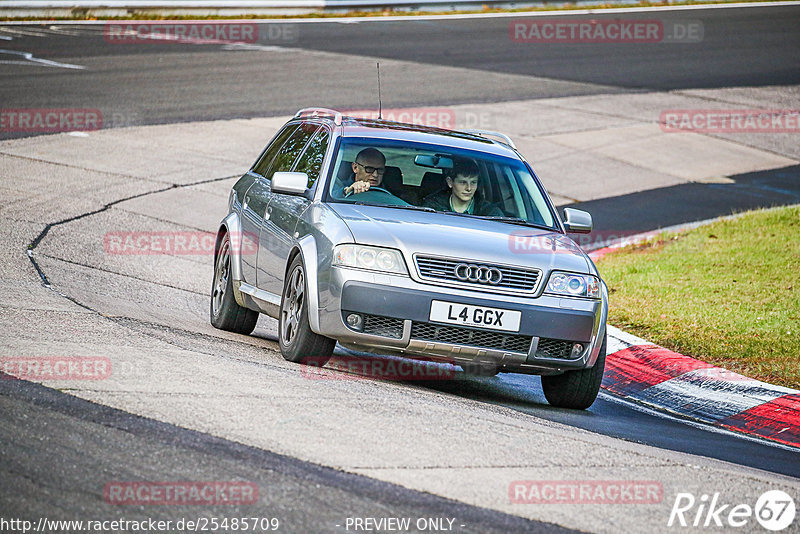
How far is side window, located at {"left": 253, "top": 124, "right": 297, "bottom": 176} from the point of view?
9.56m

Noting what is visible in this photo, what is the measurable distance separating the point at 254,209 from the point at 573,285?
280cm

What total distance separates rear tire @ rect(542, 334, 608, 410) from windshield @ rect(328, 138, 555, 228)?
112cm

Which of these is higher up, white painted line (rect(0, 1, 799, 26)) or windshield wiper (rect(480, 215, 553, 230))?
white painted line (rect(0, 1, 799, 26))

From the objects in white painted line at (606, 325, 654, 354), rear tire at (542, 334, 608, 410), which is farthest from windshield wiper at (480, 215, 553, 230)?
white painted line at (606, 325, 654, 354)

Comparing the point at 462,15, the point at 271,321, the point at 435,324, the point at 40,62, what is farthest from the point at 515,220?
the point at 462,15

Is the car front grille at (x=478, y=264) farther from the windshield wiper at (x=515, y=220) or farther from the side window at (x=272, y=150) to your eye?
the side window at (x=272, y=150)

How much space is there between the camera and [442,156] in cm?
850

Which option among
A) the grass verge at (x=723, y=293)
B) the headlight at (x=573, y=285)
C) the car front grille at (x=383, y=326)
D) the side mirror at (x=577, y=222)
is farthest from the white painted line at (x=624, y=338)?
the car front grille at (x=383, y=326)

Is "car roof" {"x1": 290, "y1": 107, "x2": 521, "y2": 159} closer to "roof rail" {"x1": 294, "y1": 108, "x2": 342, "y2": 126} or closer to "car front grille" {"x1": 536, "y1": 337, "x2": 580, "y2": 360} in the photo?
"roof rail" {"x1": 294, "y1": 108, "x2": 342, "y2": 126}

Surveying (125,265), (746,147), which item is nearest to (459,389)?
(125,265)

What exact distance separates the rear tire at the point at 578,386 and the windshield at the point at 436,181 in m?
1.12

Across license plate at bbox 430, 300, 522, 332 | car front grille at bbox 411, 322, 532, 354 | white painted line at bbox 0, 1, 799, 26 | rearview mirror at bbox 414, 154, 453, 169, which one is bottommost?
car front grille at bbox 411, 322, 532, 354

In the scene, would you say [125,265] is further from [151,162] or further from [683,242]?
[683,242]

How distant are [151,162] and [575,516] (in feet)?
40.8
